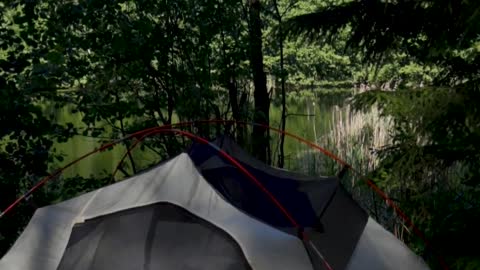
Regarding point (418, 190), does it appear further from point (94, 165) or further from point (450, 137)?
point (94, 165)

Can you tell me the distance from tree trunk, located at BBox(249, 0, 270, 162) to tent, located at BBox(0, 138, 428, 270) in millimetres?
2792

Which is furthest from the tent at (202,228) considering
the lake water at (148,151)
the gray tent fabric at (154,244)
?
the lake water at (148,151)

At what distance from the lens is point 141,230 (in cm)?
250

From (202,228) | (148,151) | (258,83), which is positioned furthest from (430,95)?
(148,151)

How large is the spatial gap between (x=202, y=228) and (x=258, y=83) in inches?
155

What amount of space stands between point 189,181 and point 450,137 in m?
1.48

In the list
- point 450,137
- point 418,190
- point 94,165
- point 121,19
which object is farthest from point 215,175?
point 94,165

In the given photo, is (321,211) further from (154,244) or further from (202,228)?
(154,244)

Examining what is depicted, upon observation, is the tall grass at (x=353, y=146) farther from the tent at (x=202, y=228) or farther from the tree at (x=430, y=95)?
the tent at (x=202, y=228)

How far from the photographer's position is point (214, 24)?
5309 mm

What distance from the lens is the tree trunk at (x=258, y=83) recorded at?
227 inches

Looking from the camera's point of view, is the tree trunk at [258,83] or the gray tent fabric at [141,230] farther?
the tree trunk at [258,83]

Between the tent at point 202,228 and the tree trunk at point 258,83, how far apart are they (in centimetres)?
279

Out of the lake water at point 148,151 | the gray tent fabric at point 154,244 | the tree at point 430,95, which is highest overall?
the tree at point 430,95
